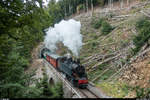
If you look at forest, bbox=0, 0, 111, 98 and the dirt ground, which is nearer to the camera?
forest, bbox=0, 0, 111, 98

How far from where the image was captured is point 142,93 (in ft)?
29.2

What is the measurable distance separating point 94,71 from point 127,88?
5.97 metres

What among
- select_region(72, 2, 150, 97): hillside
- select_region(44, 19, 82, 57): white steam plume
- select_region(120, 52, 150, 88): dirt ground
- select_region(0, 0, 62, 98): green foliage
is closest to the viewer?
select_region(0, 0, 62, 98): green foliage

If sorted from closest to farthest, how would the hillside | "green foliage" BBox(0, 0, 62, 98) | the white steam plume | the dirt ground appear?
"green foliage" BBox(0, 0, 62, 98), the dirt ground, the hillside, the white steam plume

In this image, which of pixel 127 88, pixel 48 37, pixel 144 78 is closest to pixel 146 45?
pixel 144 78

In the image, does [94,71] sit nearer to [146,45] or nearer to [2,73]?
[146,45]

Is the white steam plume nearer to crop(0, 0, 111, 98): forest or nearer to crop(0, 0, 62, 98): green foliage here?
crop(0, 0, 111, 98): forest

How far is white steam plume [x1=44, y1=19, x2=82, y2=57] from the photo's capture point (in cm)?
1922

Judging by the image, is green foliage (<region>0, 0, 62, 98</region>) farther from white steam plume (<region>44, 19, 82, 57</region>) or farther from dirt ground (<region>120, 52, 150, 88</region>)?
white steam plume (<region>44, 19, 82, 57</region>)

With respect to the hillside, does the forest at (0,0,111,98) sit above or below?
Answer: above

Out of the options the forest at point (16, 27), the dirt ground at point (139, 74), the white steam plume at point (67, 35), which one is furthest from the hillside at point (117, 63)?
the forest at point (16, 27)

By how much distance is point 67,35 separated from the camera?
21109mm

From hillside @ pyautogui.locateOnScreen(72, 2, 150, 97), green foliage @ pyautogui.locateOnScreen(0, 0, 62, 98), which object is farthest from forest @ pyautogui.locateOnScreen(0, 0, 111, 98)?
hillside @ pyautogui.locateOnScreen(72, 2, 150, 97)

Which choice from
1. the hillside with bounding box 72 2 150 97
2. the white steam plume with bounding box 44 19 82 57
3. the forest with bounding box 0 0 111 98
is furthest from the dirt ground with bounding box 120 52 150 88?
the forest with bounding box 0 0 111 98
